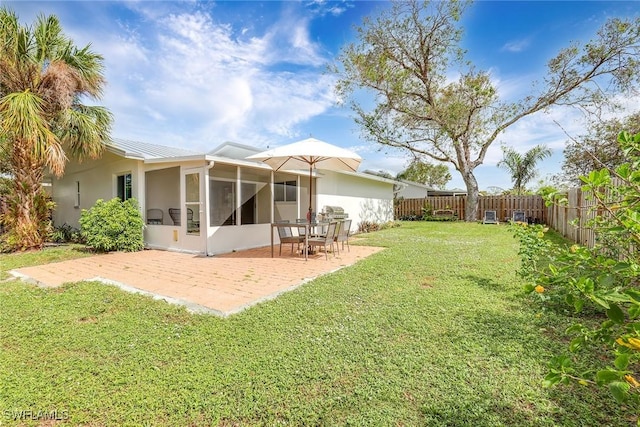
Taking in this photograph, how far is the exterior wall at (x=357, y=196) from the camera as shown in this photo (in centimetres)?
1352

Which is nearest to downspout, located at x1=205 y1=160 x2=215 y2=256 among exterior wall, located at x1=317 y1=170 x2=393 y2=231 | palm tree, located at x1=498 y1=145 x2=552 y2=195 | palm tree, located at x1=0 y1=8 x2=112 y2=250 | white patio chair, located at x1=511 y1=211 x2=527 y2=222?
palm tree, located at x1=0 y1=8 x2=112 y2=250

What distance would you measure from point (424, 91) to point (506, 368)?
2043 centimetres

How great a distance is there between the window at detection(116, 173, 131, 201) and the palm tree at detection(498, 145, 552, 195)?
80.9 ft

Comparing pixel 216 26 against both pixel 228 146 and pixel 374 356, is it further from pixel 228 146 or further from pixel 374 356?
pixel 374 356

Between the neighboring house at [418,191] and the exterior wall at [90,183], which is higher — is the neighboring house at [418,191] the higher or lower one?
the higher one

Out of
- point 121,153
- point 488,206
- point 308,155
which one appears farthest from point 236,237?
point 488,206

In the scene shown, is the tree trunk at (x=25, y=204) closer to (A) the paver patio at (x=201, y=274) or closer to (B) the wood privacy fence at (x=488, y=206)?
(A) the paver patio at (x=201, y=274)

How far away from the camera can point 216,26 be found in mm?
9094

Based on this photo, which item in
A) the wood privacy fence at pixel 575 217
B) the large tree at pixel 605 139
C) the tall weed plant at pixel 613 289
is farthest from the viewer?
the large tree at pixel 605 139

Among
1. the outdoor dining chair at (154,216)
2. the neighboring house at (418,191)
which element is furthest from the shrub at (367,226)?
the neighboring house at (418,191)

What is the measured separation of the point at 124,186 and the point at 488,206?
21.2 m

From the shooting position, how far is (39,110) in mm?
8500

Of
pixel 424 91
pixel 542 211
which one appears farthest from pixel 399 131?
pixel 542 211

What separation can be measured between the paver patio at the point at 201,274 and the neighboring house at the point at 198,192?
0.82 meters
